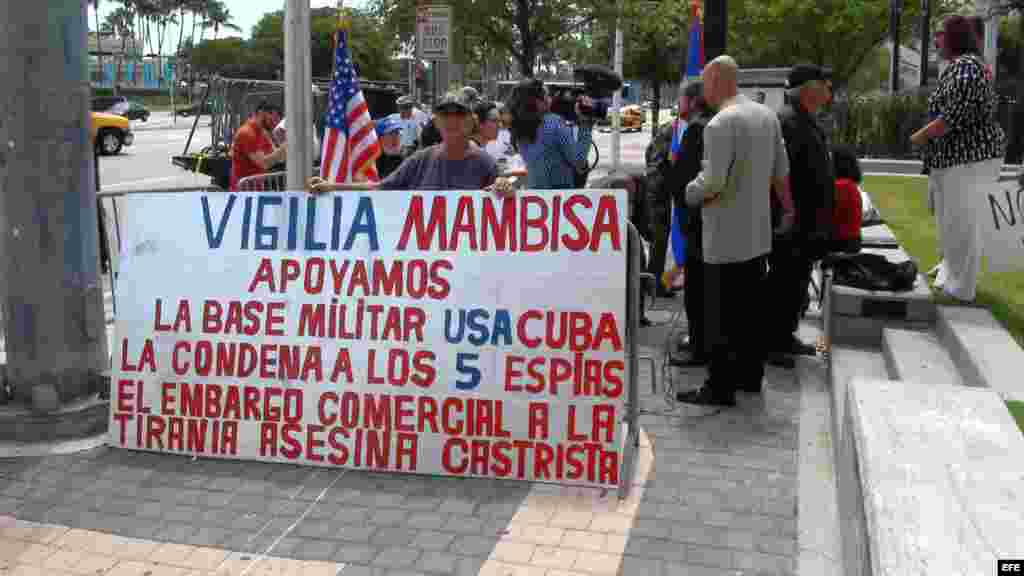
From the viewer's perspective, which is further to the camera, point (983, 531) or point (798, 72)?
point (798, 72)

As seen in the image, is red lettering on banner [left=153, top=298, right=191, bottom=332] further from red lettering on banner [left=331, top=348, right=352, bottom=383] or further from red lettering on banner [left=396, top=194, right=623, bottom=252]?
red lettering on banner [left=396, top=194, right=623, bottom=252]

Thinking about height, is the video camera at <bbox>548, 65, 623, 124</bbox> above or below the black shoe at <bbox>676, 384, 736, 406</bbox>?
above

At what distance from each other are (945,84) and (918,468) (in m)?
4.00

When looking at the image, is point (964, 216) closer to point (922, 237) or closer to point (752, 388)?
point (752, 388)

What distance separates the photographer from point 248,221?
5.36m

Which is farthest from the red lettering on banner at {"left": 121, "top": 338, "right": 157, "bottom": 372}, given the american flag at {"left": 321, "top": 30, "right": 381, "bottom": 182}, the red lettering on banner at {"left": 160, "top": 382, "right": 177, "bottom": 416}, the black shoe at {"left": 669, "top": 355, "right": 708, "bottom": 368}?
the black shoe at {"left": 669, "top": 355, "right": 708, "bottom": 368}

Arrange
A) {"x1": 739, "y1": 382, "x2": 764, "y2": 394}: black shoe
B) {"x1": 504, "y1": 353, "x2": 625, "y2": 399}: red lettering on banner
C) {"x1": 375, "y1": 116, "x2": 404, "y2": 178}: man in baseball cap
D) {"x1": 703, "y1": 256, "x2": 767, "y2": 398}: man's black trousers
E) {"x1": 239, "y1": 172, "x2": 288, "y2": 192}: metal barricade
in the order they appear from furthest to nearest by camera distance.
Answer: {"x1": 375, "y1": 116, "x2": 404, "y2": 178}: man in baseball cap < {"x1": 239, "y1": 172, "x2": 288, "y2": 192}: metal barricade < {"x1": 739, "y1": 382, "x2": 764, "y2": 394}: black shoe < {"x1": 703, "y1": 256, "x2": 767, "y2": 398}: man's black trousers < {"x1": 504, "y1": 353, "x2": 625, "y2": 399}: red lettering on banner

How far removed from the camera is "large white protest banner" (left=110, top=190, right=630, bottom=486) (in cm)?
481

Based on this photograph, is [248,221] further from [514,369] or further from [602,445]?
[602,445]

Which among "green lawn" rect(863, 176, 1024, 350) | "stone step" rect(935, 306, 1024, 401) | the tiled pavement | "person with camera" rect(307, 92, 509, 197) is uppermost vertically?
"person with camera" rect(307, 92, 509, 197)

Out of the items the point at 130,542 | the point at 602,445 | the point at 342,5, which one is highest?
the point at 342,5

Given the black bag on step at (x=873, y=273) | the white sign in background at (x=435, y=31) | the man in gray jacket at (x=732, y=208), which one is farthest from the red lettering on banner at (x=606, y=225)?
the white sign in background at (x=435, y=31)

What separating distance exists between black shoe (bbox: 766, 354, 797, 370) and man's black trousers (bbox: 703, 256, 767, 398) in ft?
3.12

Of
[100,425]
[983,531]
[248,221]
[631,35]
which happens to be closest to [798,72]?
[248,221]
